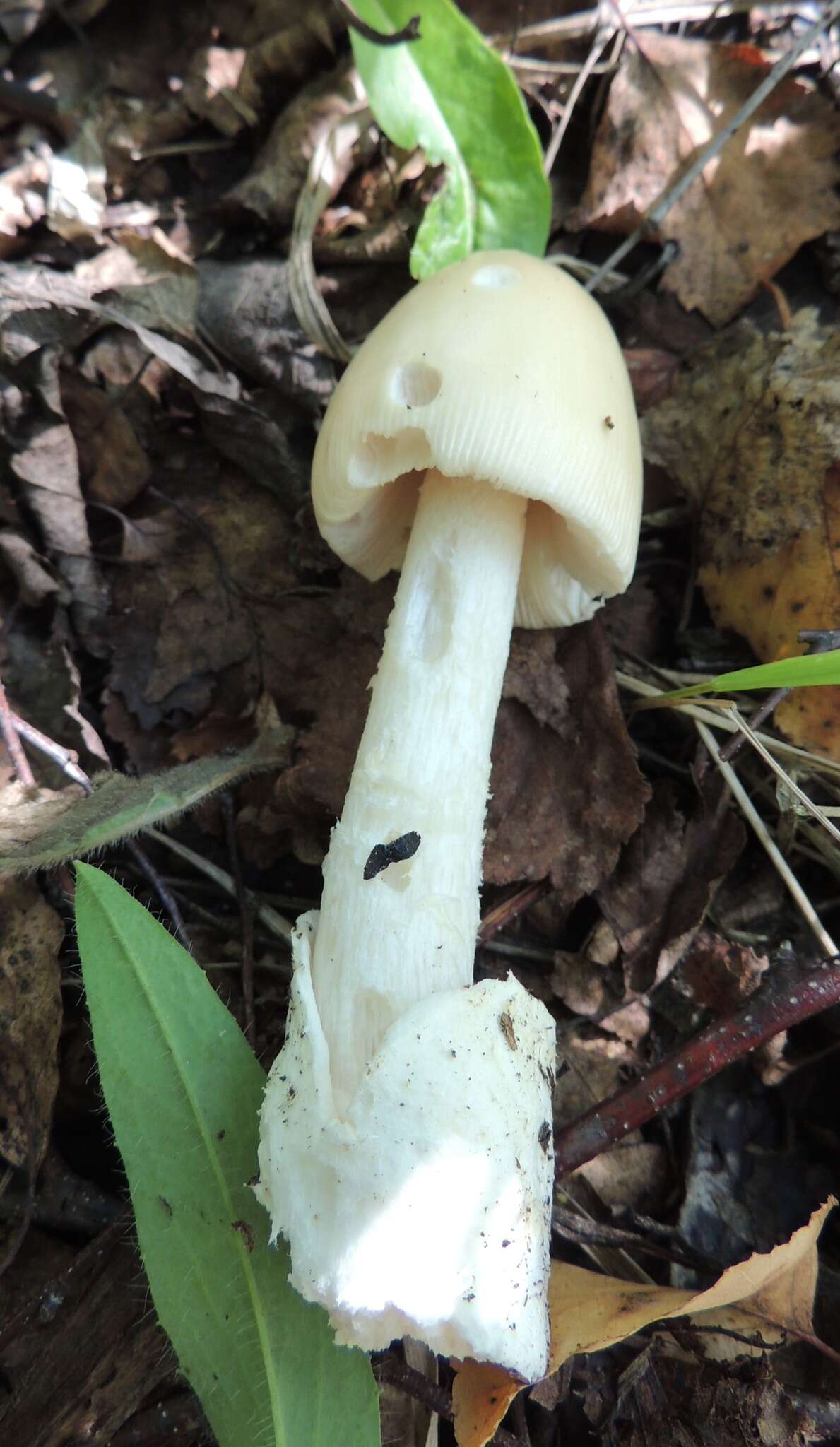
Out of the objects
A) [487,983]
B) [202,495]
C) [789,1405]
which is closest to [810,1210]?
[789,1405]

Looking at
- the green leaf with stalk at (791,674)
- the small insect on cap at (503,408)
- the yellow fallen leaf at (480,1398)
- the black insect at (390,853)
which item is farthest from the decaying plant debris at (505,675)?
the black insect at (390,853)

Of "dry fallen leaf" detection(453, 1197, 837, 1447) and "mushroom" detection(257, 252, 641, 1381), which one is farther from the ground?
"mushroom" detection(257, 252, 641, 1381)

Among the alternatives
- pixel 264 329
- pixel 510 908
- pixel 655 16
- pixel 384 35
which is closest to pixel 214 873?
pixel 510 908

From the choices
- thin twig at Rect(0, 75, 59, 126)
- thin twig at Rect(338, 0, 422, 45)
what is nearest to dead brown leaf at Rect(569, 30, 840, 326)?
thin twig at Rect(338, 0, 422, 45)

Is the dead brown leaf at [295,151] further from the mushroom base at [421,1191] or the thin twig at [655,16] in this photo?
the mushroom base at [421,1191]

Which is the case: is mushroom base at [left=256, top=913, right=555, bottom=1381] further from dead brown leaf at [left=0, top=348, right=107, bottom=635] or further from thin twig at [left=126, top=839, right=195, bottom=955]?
dead brown leaf at [left=0, top=348, right=107, bottom=635]

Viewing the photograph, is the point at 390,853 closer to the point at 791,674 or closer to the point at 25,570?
the point at 791,674
